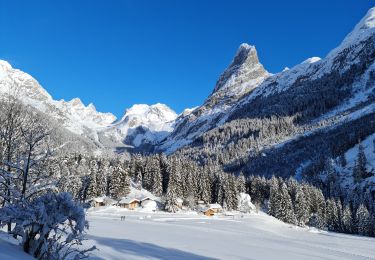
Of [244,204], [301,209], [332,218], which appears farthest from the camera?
[332,218]

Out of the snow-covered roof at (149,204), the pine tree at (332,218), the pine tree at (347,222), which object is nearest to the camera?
the snow-covered roof at (149,204)

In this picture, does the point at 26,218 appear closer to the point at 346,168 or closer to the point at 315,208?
the point at 315,208

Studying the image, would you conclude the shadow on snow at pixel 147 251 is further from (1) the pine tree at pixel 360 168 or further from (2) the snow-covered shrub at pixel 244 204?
(1) the pine tree at pixel 360 168

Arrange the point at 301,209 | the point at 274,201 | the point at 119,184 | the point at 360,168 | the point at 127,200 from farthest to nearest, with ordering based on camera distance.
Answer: the point at 360,168, the point at 274,201, the point at 301,209, the point at 119,184, the point at 127,200

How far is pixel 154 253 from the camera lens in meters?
30.8

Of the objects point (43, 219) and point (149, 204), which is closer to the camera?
point (43, 219)

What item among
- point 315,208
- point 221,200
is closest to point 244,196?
point 221,200

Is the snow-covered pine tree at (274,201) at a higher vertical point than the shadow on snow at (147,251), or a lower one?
higher

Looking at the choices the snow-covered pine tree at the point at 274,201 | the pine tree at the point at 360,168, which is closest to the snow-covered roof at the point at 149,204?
the snow-covered pine tree at the point at 274,201

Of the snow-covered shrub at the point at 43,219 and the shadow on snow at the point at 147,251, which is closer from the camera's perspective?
the snow-covered shrub at the point at 43,219

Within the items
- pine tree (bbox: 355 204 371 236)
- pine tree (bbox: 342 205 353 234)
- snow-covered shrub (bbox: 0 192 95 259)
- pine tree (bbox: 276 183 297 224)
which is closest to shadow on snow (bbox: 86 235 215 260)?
snow-covered shrub (bbox: 0 192 95 259)

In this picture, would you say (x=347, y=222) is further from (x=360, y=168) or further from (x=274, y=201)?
(x=360, y=168)

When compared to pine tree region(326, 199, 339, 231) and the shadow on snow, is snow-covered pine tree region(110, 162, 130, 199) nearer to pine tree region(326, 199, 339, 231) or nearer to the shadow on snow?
pine tree region(326, 199, 339, 231)

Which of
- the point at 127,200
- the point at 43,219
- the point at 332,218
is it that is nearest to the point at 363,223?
the point at 332,218
